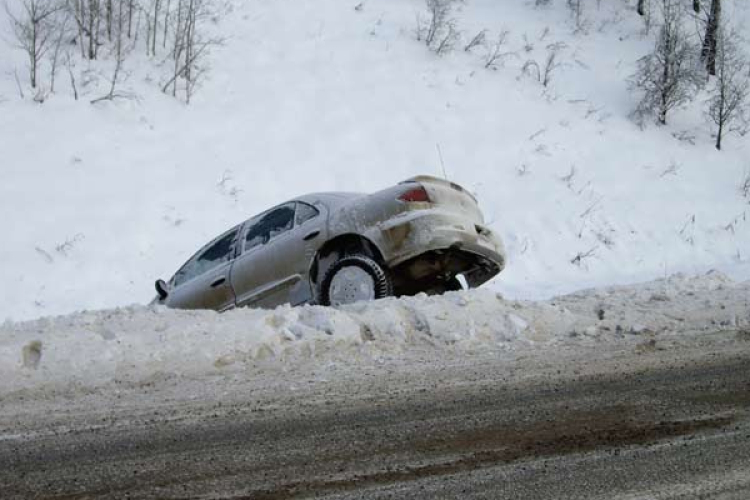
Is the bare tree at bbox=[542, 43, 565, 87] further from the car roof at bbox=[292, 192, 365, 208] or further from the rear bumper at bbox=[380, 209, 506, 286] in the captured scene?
the rear bumper at bbox=[380, 209, 506, 286]

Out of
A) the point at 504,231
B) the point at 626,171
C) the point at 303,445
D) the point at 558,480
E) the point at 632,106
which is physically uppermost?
the point at 632,106

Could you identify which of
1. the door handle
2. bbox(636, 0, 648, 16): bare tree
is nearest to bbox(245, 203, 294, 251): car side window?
the door handle

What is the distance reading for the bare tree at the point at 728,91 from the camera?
1867cm

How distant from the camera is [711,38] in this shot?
69.4ft

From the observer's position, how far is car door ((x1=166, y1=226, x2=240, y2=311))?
27.6ft

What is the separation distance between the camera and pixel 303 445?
404cm

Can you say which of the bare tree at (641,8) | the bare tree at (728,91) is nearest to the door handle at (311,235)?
the bare tree at (728,91)

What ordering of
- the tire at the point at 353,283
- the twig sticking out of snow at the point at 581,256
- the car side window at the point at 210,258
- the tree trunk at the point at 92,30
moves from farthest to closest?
the tree trunk at the point at 92,30 → the twig sticking out of snow at the point at 581,256 → the car side window at the point at 210,258 → the tire at the point at 353,283

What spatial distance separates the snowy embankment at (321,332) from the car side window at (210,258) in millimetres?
1758

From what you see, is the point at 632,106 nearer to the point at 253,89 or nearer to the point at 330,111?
the point at 330,111

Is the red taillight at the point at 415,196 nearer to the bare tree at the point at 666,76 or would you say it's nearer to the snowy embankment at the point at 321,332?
the snowy embankment at the point at 321,332

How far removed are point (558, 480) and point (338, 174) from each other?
41.6ft

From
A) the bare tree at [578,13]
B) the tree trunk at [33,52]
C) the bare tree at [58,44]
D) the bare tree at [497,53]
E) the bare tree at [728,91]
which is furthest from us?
the bare tree at [578,13]

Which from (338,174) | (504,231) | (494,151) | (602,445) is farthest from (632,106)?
(602,445)
